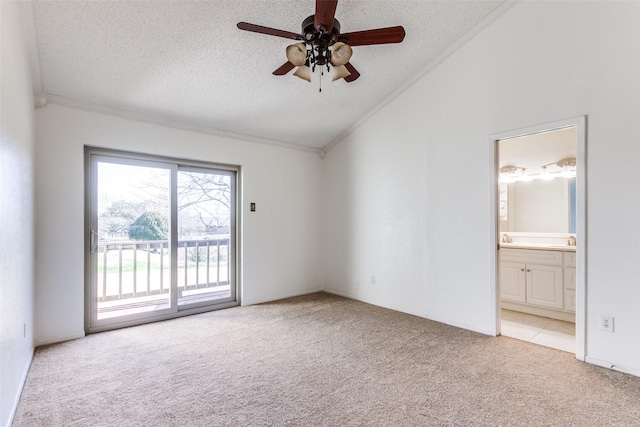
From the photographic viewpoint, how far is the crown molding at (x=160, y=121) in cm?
308

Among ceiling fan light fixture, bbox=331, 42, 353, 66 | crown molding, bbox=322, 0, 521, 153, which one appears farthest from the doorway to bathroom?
ceiling fan light fixture, bbox=331, 42, 353, 66

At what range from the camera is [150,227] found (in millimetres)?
3732

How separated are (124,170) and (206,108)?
1.15 m

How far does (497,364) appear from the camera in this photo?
2541 mm

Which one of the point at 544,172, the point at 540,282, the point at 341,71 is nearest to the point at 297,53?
the point at 341,71

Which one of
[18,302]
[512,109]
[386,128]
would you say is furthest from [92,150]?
[512,109]

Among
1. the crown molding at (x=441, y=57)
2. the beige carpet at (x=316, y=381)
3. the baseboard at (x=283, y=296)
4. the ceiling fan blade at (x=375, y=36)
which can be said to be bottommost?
the baseboard at (x=283, y=296)

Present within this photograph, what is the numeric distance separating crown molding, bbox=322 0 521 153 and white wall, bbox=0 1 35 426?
3.50m

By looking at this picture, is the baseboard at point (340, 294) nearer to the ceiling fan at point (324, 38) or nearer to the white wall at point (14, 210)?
the ceiling fan at point (324, 38)

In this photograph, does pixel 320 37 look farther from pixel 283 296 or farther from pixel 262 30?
pixel 283 296

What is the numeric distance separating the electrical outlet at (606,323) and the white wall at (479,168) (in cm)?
3

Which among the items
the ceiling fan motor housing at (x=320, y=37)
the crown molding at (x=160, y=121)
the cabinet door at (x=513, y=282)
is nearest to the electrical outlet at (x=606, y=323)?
the cabinet door at (x=513, y=282)

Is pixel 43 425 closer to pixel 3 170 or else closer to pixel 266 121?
pixel 3 170

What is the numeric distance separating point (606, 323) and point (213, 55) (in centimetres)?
397
